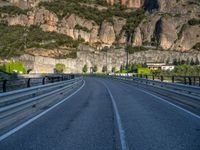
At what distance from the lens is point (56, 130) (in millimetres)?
9734

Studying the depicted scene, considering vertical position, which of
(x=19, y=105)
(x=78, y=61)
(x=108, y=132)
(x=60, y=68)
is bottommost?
(x=108, y=132)

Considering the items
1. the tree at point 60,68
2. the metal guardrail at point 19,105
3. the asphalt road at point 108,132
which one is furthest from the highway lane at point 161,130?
the tree at point 60,68

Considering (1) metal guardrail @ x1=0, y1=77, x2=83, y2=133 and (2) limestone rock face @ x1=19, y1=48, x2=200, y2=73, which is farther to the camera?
(2) limestone rock face @ x1=19, y1=48, x2=200, y2=73

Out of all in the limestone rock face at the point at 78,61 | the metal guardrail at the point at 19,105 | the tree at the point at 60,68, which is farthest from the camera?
the limestone rock face at the point at 78,61

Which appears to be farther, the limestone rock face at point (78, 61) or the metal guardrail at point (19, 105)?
the limestone rock face at point (78, 61)

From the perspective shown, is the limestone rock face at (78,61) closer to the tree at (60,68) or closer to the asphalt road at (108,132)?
the tree at (60,68)

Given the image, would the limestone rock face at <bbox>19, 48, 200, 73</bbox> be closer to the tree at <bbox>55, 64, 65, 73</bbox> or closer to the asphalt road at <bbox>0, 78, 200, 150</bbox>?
the tree at <bbox>55, 64, 65, 73</bbox>

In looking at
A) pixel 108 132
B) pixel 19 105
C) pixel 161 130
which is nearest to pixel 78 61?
pixel 19 105

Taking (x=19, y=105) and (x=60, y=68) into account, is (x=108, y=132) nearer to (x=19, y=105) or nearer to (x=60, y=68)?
(x=19, y=105)

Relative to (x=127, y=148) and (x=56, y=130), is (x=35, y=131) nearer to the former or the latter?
(x=56, y=130)

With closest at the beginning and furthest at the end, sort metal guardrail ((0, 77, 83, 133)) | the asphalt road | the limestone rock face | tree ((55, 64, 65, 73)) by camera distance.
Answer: the asphalt road → metal guardrail ((0, 77, 83, 133)) → tree ((55, 64, 65, 73)) → the limestone rock face

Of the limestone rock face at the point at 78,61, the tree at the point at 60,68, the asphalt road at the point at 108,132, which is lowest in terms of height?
the asphalt road at the point at 108,132

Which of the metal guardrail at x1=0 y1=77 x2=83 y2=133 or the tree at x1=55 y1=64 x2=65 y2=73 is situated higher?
the tree at x1=55 y1=64 x2=65 y2=73

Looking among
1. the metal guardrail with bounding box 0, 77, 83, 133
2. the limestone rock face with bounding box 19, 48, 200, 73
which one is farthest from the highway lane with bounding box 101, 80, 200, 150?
the limestone rock face with bounding box 19, 48, 200, 73
